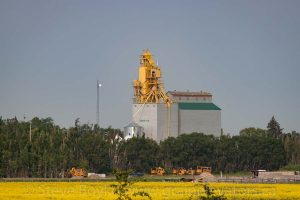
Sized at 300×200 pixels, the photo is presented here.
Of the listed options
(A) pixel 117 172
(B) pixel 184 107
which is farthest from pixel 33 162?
(A) pixel 117 172

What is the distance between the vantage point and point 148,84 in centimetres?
15112

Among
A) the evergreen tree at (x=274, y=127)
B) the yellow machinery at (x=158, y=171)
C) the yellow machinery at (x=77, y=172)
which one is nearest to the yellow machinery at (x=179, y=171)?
the yellow machinery at (x=158, y=171)

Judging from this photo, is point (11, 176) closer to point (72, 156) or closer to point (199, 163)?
point (72, 156)

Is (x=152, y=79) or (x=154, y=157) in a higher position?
(x=152, y=79)

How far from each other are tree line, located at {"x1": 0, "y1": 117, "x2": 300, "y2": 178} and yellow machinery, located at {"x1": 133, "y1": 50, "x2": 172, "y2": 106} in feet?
24.6

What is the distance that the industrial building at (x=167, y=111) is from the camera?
477 feet

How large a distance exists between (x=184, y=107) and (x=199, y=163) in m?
11.2

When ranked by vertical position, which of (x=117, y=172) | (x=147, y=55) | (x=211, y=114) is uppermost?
(x=147, y=55)

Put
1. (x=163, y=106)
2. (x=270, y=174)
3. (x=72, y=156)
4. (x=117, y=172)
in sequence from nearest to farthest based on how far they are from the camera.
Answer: (x=117, y=172) → (x=270, y=174) → (x=72, y=156) → (x=163, y=106)

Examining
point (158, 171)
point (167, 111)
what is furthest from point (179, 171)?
point (167, 111)

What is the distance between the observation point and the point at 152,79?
152 m

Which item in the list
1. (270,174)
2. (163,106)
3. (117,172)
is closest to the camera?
(117,172)

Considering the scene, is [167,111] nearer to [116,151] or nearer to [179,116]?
[179,116]

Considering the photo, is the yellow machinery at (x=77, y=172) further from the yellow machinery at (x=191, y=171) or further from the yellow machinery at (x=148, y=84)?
the yellow machinery at (x=148, y=84)
